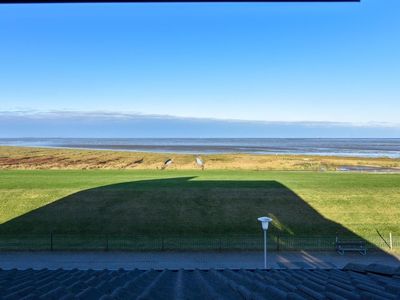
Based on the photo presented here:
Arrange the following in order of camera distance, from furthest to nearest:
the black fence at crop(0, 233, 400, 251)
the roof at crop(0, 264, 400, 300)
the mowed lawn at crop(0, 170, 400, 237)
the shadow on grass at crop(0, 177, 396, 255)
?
the mowed lawn at crop(0, 170, 400, 237), the shadow on grass at crop(0, 177, 396, 255), the black fence at crop(0, 233, 400, 251), the roof at crop(0, 264, 400, 300)

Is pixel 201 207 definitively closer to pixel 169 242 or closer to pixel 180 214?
pixel 180 214

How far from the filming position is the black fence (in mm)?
20547

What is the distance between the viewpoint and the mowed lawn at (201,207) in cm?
2405

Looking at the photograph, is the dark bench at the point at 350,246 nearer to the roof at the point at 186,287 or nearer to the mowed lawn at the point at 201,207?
the mowed lawn at the point at 201,207

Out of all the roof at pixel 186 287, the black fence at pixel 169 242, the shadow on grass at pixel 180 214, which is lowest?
the black fence at pixel 169 242

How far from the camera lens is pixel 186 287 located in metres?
6.09

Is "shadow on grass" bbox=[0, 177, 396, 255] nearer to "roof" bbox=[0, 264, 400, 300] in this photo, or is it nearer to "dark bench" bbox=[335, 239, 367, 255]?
"dark bench" bbox=[335, 239, 367, 255]

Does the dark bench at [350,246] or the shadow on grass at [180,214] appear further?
the shadow on grass at [180,214]

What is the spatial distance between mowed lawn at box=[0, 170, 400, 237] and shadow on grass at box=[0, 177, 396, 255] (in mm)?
63

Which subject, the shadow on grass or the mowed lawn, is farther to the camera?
the mowed lawn

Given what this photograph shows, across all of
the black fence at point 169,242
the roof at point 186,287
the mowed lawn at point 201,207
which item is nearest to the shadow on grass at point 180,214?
→ the mowed lawn at point 201,207

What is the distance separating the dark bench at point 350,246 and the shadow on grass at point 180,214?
1.58 m

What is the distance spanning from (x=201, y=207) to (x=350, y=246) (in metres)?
10.8

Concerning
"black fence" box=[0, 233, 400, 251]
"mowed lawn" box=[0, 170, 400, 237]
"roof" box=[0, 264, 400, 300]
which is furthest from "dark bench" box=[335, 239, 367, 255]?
"roof" box=[0, 264, 400, 300]
